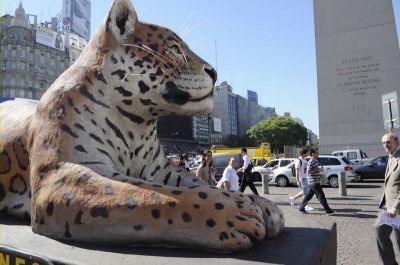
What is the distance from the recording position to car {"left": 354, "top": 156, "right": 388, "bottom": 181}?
1845 cm

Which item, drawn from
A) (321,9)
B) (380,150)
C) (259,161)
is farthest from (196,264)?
Answer: (321,9)

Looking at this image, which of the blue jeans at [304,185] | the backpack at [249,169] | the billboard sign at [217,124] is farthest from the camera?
the billboard sign at [217,124]

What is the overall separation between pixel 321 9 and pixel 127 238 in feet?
105

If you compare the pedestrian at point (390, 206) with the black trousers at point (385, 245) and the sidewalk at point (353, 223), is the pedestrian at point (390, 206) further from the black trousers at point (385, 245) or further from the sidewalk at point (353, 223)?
the sidewalk at point (353, 223)

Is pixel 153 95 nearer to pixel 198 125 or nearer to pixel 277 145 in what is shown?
pixel 277 145

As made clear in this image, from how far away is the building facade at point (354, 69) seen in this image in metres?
28.2

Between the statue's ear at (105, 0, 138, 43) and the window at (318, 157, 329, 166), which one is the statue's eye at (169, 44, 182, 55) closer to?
the statue's ear at (105, 0, 138, 43)

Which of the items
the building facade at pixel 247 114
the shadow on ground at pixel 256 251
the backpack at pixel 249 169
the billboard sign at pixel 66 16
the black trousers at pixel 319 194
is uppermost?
the billboard sign at pixel 66 16

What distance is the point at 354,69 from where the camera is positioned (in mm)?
28969

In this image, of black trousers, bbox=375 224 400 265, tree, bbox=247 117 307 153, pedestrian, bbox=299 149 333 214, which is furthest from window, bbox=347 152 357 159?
tree, bbox=247 117 307 153

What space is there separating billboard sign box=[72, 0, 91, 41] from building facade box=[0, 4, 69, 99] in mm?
11473

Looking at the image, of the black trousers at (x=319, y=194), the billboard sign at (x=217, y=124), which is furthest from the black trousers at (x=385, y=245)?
the billboard sign at (x=217, y=124)

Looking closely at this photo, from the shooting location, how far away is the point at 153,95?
92.9 inches

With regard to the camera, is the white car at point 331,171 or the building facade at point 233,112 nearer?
the white car at point 331,171
